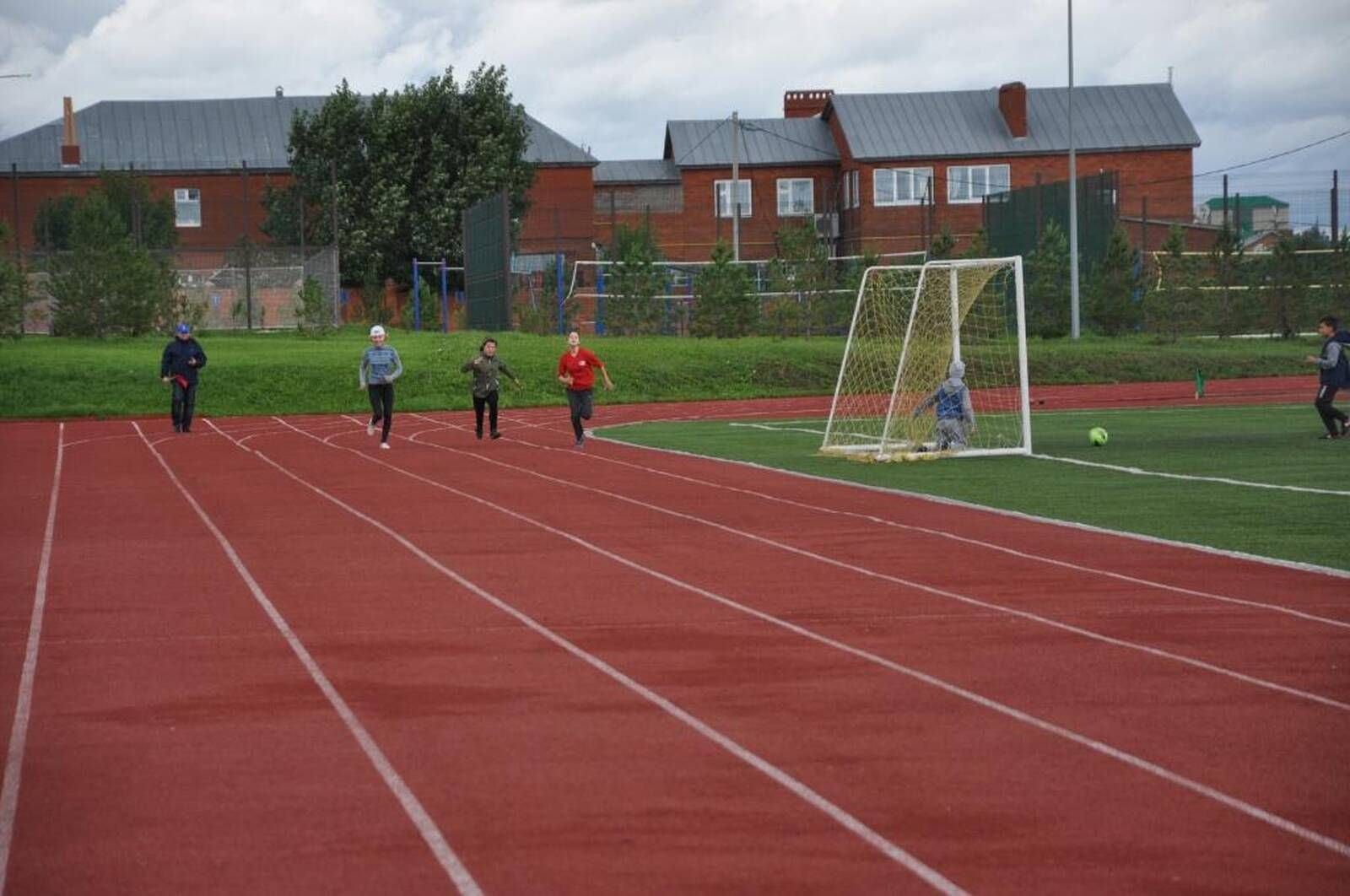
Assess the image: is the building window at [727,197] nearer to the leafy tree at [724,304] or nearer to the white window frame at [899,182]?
the white window frame at [899,182]

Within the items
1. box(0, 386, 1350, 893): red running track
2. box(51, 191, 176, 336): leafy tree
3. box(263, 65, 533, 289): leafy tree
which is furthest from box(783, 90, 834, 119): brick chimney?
box(0, 386, 1350, 893): red running track

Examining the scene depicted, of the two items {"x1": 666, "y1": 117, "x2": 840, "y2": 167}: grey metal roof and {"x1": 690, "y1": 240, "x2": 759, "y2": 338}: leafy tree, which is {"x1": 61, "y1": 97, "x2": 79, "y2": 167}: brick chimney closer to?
{"x1": 666, "y1": 117, "x2": 840, "y2": 167}: grey metal roof

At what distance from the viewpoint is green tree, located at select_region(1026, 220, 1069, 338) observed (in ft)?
146

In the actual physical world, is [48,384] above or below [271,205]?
below

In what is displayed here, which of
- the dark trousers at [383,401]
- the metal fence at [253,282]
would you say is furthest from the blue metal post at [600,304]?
the dark trousers at [383,401]

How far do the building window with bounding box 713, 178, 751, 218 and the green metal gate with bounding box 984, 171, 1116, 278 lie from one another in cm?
2040

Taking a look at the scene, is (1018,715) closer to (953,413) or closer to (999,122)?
(953,413)

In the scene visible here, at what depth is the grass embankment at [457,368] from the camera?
35.3 m

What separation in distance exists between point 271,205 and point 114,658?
52987 millimetres

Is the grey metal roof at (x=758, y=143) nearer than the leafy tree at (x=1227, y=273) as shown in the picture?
No

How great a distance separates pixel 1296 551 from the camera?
1239 cm

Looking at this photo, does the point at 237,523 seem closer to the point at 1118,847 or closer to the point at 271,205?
the point at 1118,847

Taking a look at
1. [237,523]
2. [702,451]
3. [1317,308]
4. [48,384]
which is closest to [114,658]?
[237,523]

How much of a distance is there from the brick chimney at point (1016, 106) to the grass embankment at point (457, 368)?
24.9 metres
